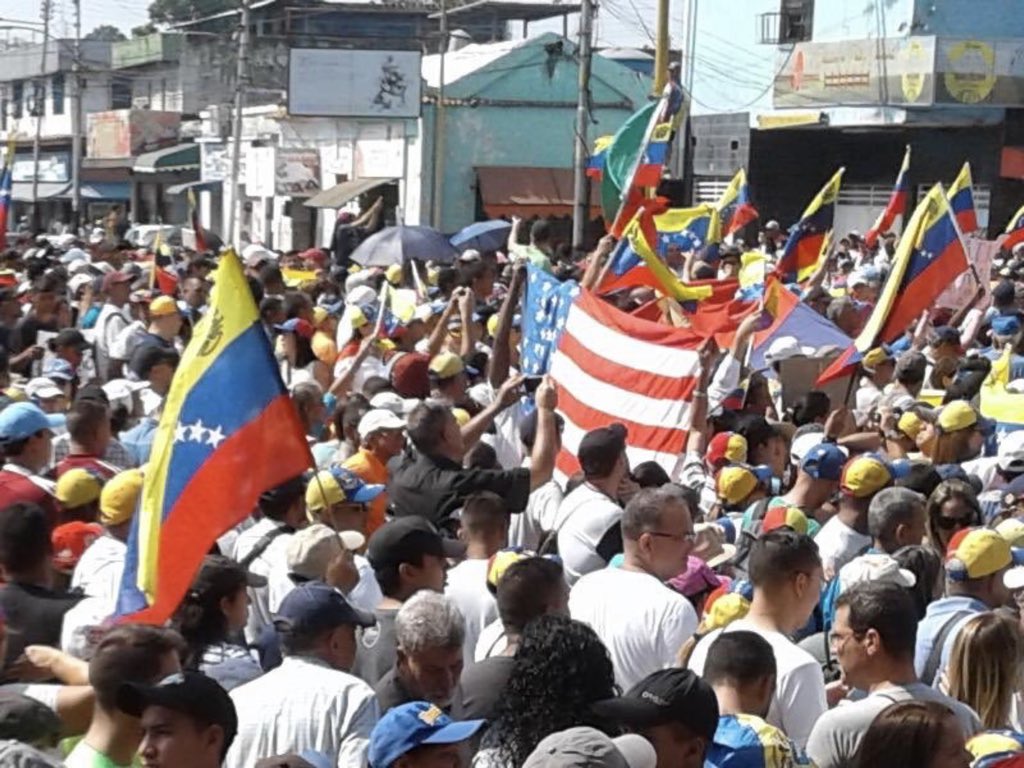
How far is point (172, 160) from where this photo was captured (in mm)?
62031

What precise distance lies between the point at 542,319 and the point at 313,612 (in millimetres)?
5887

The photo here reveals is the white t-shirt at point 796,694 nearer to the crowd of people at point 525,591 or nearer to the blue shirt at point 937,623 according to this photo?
the crowd of people at point 525,591

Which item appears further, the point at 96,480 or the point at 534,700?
the point at 96,480

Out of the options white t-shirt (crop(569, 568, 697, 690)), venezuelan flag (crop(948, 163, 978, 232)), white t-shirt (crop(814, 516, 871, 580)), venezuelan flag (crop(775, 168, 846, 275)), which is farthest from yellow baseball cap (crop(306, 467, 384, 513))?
venezuelan flag (crop(775, 168, 846, 275))

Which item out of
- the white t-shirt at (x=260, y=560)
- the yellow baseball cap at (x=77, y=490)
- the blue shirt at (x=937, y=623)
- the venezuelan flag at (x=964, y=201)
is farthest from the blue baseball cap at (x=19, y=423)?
the venezuelan flag at (x=964, y=201)

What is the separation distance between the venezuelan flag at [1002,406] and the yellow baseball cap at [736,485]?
7.19 feet

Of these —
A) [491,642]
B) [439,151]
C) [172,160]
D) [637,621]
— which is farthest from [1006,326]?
[172,160]

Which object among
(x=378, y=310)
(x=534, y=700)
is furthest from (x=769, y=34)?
(x=534, y=700)

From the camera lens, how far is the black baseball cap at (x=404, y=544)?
6445 millimetres

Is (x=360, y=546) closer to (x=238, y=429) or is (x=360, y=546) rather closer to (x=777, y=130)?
(x=238, y=429)

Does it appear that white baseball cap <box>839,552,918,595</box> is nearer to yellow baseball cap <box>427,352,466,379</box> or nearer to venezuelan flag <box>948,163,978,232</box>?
yellow baseball cap <box>427,352,466,379</box>

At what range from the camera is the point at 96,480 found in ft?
25.6

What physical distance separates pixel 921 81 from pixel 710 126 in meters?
7.48

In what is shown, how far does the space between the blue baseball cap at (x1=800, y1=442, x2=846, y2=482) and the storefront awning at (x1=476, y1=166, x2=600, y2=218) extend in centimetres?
3882
